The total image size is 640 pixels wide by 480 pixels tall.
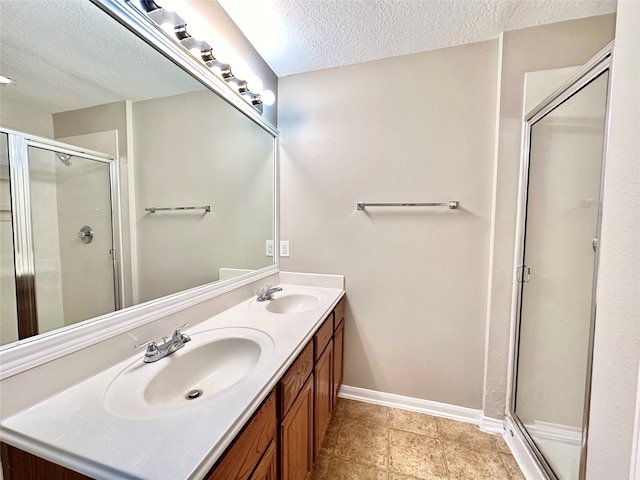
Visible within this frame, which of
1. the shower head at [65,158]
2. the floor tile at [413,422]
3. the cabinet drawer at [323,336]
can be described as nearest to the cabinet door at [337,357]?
the cabinet drawer at [323,336]

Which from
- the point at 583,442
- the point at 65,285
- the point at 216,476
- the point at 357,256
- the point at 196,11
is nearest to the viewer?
the point at 216,476

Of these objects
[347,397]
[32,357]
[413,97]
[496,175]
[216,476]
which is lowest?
[347,397]

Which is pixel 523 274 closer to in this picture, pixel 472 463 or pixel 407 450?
pixel 472 463

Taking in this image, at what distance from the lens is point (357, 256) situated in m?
1.73

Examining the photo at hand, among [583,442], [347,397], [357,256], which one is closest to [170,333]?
[357,256]

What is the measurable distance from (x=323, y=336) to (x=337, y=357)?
0.42 meters

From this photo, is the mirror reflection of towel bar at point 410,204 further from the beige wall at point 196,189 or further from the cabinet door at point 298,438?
the cabinet door at point 298,438

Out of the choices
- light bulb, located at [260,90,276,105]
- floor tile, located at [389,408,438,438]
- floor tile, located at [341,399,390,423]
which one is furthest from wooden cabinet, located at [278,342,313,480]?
light bulb, located at [260,90,276,105]

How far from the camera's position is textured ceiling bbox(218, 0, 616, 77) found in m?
1.23

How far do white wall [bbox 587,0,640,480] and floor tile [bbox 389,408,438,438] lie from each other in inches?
35.6

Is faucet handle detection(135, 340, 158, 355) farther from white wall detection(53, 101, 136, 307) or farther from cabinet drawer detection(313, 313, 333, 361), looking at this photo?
cabinet drawer detection(313, 313, 333, 361)

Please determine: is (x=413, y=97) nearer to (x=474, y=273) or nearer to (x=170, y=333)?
(x=474, y=273)

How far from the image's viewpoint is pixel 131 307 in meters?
0.88

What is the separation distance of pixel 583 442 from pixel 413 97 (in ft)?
6.00
